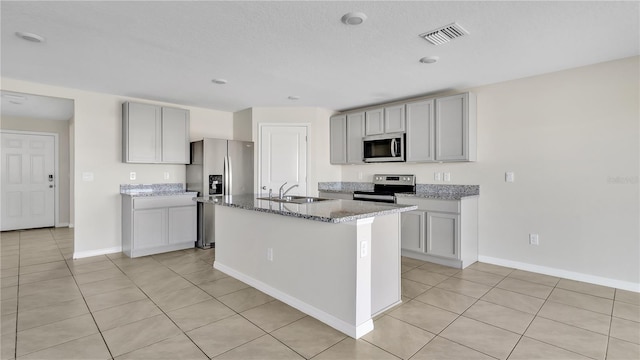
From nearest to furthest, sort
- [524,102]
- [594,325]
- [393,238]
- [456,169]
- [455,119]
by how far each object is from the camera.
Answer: [594,325] → [393,238] → [524,102] → [455,119] → [456,169]

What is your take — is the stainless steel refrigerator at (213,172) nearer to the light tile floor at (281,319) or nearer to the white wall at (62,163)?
the light tile floor at (281,319)

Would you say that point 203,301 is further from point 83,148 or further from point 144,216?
point 83,148

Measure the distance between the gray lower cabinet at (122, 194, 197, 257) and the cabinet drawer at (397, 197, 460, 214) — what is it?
319 centimetres

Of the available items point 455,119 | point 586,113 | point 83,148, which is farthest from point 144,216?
point 586,113

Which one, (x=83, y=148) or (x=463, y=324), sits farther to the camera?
(x=83, y=148)

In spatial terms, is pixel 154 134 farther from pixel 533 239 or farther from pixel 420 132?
pixel 533 239

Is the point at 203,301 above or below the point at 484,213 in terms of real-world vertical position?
below

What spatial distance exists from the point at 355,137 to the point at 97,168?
382 centimetres

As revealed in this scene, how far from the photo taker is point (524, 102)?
3.79 meters

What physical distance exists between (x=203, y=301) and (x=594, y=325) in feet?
10.4

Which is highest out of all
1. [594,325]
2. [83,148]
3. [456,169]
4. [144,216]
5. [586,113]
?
[586,113]

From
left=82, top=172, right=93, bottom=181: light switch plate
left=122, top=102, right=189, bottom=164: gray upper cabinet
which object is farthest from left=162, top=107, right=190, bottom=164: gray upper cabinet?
left=82, top=172, right=93, bottom=181: light switch plate

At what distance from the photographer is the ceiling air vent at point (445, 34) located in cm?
250

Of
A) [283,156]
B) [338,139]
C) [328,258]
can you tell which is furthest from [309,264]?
[338,139]
